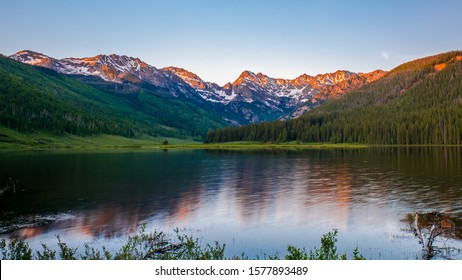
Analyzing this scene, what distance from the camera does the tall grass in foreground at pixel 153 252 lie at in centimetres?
2295

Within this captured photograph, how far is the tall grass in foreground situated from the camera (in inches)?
904

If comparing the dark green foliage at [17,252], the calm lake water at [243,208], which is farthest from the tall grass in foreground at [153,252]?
the calm lake water at [243,208]

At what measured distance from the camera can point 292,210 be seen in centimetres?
4841

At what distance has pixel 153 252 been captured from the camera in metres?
27.6

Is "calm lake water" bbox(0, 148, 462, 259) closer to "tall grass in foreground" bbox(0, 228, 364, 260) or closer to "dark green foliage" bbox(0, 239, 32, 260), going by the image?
"tall grass in foreground" bbox(0, 228, 364, 260)

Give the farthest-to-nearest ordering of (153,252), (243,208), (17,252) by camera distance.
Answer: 1. (243,208)
2. (153,252)
3. (17,252)

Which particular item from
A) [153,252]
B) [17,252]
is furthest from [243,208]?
[17,252]

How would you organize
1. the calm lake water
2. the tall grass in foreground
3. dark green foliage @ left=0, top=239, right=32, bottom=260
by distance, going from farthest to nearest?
the calm lake water
dark green foliage @ left=0, top=239, right=32, bottom=260
the tall grass in foreground

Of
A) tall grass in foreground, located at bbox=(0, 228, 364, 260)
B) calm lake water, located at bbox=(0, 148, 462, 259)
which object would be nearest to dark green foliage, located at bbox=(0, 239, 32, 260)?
tall grass in foreground, located at bbox=(0, 228, 364, 260)

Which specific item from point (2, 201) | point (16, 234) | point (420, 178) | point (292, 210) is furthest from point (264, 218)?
point (420, 178)

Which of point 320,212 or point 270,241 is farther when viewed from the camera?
point 320,212

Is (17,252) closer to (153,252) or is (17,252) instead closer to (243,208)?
(153,252)

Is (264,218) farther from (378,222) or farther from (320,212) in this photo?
(378,222)

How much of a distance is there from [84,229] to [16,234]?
593cm
